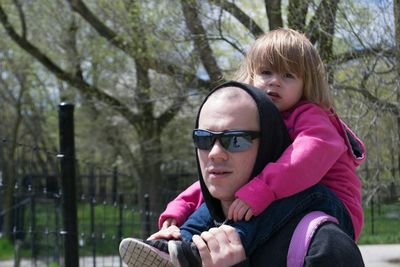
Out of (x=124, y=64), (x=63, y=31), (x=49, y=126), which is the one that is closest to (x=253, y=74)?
(x=124, y=64)

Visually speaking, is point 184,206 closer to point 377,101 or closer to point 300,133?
point 300,133

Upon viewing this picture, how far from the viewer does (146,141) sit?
1335 cm

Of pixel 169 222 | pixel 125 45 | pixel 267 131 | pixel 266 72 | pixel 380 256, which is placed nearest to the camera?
pixel 267 131

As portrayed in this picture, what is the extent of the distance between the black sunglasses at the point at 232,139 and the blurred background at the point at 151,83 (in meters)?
2.17

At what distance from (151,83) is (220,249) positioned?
8.49 meters

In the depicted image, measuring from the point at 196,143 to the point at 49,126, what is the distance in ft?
74.8

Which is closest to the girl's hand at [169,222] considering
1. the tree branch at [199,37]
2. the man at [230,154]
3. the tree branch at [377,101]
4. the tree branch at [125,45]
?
the man at [230,154]

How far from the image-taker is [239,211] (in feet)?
5.33

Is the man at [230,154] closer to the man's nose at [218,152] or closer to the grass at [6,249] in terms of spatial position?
the man's nose at [218,152]

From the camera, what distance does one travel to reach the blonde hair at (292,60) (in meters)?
1.80

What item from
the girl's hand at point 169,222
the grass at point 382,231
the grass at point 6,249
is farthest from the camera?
the grass at point 6,249

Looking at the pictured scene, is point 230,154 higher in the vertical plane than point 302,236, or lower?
higher

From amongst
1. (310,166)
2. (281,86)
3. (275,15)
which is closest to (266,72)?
(281,86)

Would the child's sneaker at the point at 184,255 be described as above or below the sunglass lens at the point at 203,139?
below
